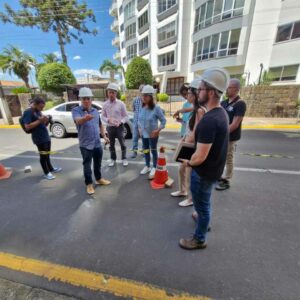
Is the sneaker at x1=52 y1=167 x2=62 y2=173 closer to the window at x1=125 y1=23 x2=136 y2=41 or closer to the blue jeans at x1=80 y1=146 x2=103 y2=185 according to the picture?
the blue jeans at x1=80 y1=146 x2=103 y2=185

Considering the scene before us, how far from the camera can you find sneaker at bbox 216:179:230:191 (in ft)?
10.8

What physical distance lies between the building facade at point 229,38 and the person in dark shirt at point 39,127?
1503cm

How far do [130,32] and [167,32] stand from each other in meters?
10.3

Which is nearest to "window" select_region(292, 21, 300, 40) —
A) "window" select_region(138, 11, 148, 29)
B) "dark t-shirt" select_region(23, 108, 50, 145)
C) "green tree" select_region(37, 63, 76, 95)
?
"dark t-shirt" select_region(23, 108, 50, 145)

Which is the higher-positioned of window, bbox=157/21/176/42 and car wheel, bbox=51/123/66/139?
window, bbox=157/21/176/42

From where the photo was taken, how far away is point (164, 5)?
22.6 meters

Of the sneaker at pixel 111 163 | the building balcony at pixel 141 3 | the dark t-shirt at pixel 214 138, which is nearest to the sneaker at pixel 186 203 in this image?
the dark t-shirt at pixel 214 138

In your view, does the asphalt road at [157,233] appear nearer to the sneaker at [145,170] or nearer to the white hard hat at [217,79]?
the sneaker at [145,170]

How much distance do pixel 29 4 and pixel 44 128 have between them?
2738 cm

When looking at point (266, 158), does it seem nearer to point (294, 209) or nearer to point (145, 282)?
point (294, 209)

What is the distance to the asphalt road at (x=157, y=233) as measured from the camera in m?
1.71

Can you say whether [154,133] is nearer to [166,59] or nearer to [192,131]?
[192,131]

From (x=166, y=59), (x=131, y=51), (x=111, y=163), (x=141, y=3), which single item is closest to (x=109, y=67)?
(x=131, y=51)

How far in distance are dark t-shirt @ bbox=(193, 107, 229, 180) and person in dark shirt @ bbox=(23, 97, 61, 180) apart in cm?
317
